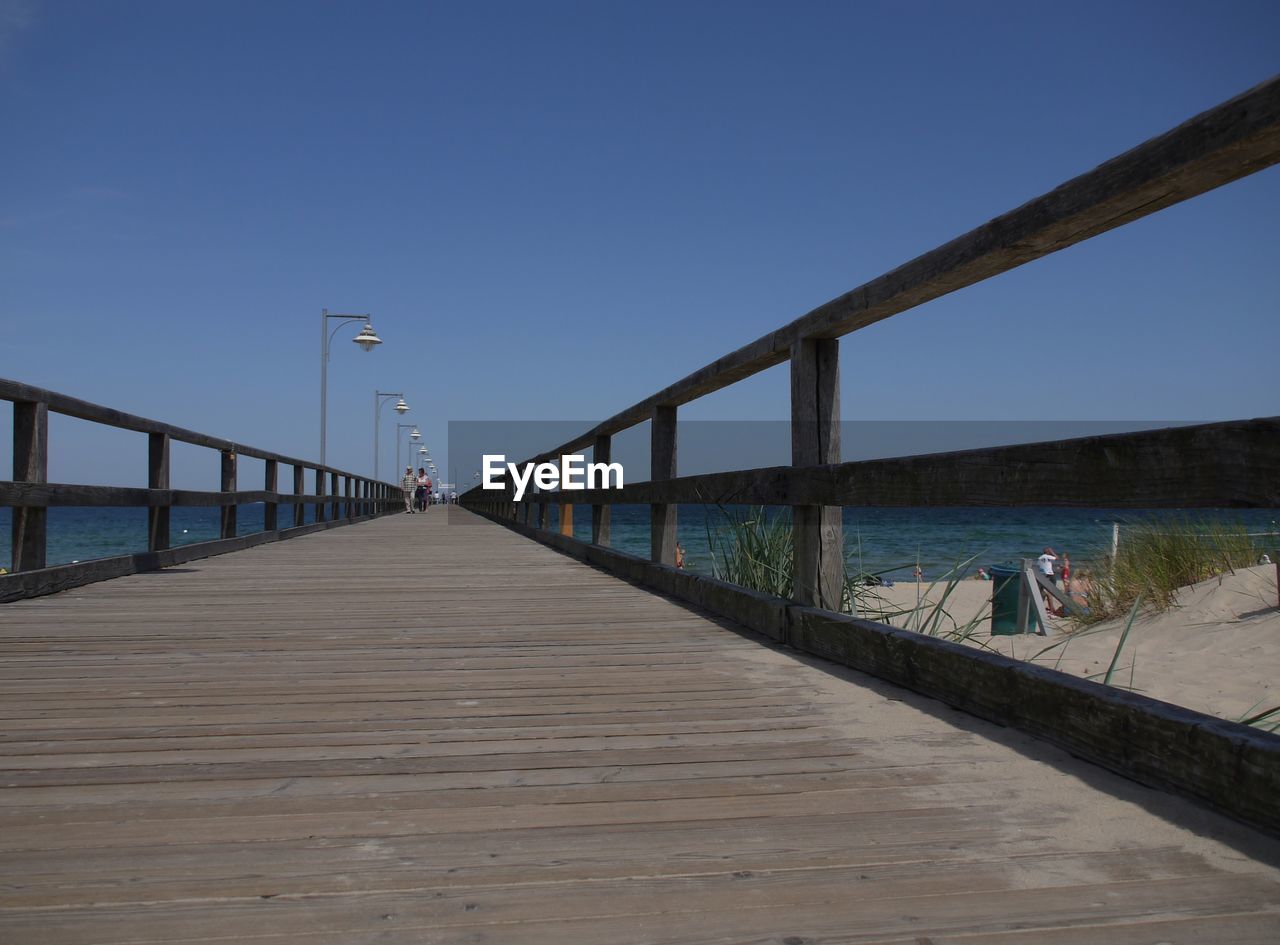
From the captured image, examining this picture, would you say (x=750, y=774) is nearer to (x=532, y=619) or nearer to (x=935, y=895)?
(x=935, y=895)

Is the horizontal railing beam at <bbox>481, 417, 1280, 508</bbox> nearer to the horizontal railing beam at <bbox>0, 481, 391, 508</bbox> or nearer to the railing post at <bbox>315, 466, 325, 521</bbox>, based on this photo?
the horizontal railing beam at <bbox>0, 481, 391, 508</bbox>

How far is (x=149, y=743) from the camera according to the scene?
220 cm

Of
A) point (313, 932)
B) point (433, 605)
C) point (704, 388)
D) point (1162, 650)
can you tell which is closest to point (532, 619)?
point (433, 605)

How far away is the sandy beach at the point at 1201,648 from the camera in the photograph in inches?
214

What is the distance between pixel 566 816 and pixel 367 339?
20.2 meters

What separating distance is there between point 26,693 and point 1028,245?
109 inches

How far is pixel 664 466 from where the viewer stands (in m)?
5.30

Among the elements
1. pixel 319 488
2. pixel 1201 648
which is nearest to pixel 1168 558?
pixel 1201 648

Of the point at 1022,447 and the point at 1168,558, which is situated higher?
the point at 1022,447

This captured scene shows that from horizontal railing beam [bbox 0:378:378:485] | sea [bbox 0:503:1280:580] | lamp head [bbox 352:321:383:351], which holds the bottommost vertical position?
sea [bbox 0:503:1280:580]

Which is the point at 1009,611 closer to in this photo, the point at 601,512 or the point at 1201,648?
the point at 1201,648

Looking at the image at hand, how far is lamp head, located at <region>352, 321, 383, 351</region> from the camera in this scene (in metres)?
20.8

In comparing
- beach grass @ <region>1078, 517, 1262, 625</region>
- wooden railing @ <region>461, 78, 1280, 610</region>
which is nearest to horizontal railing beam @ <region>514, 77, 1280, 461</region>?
wooden railing @ <region>461, 78, 1280, 610</region>

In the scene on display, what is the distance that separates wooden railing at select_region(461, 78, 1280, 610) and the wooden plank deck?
521 mm
